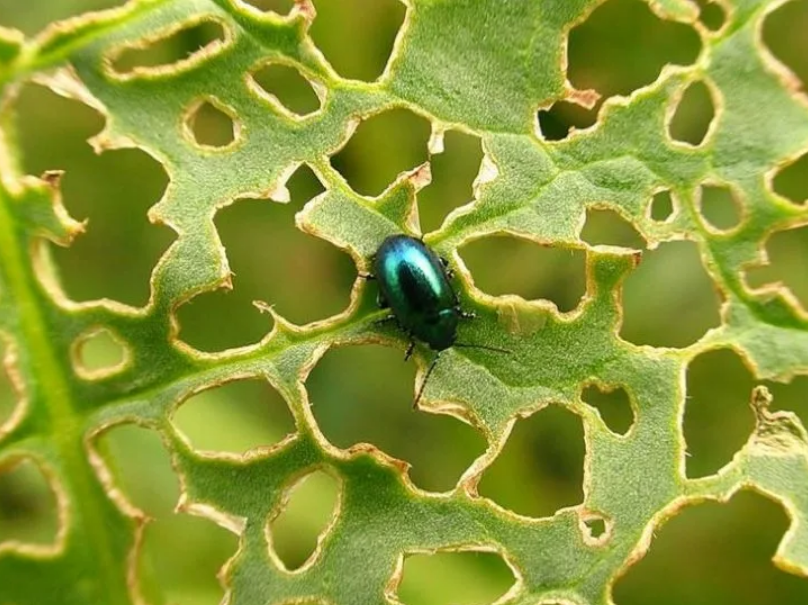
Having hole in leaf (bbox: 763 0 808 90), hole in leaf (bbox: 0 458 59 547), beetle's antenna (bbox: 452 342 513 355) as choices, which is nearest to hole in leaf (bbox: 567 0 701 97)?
hole in leaf (bbox: 763 0 808 90)

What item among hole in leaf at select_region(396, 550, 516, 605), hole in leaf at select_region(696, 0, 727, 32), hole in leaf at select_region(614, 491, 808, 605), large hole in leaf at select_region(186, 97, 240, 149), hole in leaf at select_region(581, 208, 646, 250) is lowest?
hole in leaf at select_region(614, 491, 808, 605)

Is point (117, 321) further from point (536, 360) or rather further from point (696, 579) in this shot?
point (696, 579)

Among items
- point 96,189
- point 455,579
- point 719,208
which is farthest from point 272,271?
point 719,208

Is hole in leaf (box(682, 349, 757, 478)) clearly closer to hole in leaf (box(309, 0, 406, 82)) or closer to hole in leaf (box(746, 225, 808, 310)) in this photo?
hole in leaf (box(746, 225, 808, 310))

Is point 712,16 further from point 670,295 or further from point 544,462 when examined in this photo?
point 544,462

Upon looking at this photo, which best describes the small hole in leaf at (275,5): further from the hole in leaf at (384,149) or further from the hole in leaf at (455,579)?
the hole in leaf at (455,579)

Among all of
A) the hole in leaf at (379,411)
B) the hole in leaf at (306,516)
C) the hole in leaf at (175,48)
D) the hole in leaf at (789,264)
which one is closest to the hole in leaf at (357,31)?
the hole in leaf at (175,48)
